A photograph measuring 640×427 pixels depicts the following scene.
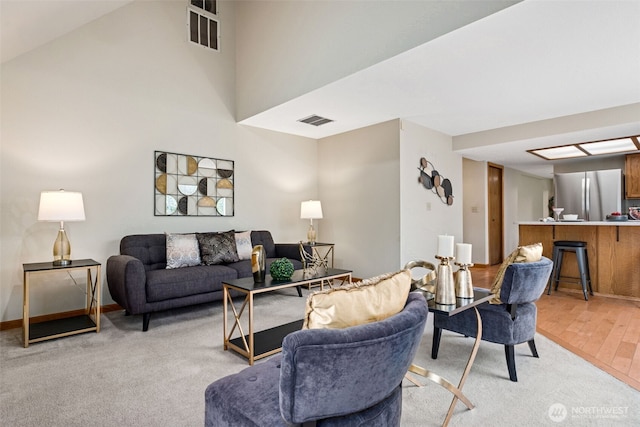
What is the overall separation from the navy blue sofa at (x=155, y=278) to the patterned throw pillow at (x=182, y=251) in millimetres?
151

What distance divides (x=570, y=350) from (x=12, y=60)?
571 centimetres

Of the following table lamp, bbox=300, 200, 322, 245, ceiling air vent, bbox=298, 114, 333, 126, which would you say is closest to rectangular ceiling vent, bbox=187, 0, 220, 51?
ceiling air vent, bbox=298, 114, 333, 126

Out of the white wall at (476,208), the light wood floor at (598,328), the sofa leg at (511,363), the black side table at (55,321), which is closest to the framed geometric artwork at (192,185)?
the black side table at (55,321)

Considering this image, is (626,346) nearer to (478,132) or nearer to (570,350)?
(570,350)

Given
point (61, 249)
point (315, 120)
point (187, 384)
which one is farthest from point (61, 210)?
point (315, 120)

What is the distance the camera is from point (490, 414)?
72.0 inches

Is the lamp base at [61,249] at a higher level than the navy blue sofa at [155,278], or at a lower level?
higher

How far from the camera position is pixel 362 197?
17.1 feet

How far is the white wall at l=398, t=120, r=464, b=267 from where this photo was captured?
187 inches

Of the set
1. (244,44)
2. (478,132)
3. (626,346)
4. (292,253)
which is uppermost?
(244,44)

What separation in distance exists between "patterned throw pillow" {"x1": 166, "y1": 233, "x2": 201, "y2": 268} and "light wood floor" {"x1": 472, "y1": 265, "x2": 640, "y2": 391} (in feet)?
11.4

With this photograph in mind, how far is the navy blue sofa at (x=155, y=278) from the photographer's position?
3127mm

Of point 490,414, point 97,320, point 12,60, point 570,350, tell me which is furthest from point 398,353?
point 12,60

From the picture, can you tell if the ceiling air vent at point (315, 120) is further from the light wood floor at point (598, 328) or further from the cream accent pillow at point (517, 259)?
the light wood floor at point (598, 328)
